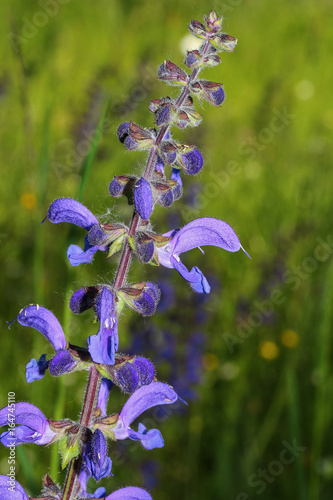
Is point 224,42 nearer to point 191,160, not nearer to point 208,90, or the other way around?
point 208,90

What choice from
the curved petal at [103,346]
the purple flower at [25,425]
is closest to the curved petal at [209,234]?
the curved petal at [103,346]

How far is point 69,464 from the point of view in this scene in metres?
1.29

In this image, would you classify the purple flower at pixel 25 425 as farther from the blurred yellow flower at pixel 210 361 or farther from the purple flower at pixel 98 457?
the blurred yellow flower at pixel 210 361

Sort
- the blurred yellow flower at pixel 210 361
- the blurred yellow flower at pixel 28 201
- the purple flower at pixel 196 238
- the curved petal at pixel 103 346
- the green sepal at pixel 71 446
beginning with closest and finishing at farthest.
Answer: the curved petal at pixel 103 346 < the green sepal at pixel 71 446 < the purple flower at pixel 196 238 < the blurred yellow flower at pixel 210 361 < the blurred yellow flower at pixel 28 201

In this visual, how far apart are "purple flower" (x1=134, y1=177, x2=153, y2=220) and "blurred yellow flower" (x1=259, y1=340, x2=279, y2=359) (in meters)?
3.07

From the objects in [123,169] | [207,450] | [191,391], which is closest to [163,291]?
[191,391]

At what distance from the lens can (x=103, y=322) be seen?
1211mm

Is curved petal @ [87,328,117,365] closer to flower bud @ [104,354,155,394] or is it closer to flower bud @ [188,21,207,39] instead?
flower bud @ [104,354,155,394]

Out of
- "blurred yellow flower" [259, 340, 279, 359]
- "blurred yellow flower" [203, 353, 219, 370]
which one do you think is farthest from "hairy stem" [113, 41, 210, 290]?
"blurred yellow flower" [259, 340, 279, 359]

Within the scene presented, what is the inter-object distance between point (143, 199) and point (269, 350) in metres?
3.12

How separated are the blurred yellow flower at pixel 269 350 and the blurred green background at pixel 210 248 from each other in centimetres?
1

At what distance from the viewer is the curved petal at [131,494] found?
49.8 inches

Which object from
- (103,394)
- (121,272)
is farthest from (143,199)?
(103,394)

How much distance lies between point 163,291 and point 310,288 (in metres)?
1.30
